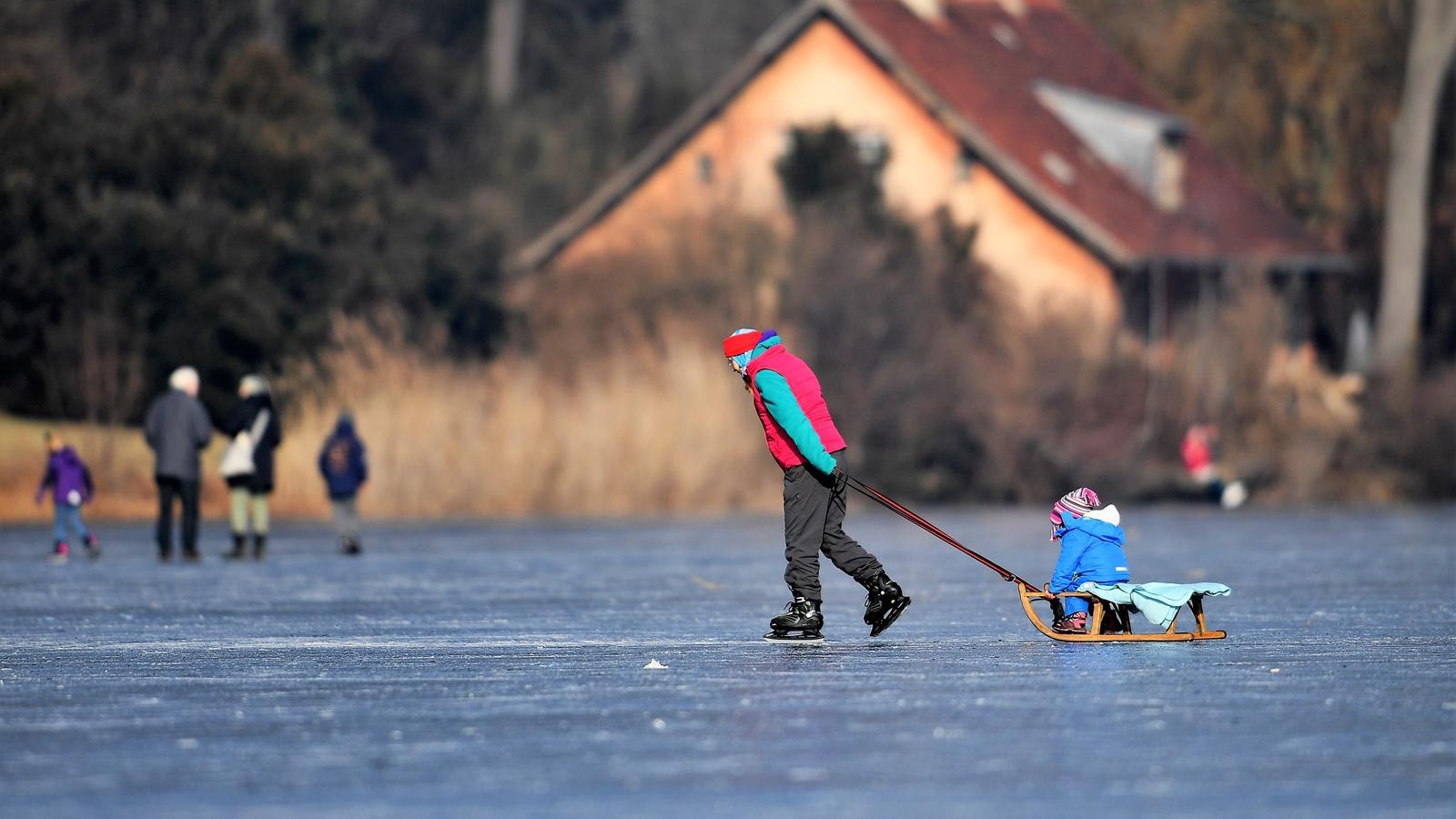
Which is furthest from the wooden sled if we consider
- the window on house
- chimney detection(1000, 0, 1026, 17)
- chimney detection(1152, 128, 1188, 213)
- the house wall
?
chimney detection(1000, 0, 1026, 17)

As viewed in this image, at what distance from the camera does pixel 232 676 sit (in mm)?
13750

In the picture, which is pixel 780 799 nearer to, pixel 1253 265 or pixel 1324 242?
pixel 1253 265

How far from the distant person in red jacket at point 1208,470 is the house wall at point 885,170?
9.43 metres

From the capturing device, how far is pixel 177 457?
26.0 meters

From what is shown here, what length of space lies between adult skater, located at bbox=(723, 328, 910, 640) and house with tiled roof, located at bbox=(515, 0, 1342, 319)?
34678mm

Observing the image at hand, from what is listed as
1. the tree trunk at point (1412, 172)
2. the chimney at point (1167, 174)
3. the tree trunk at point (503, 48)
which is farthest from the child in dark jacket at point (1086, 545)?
the tree trunk at point (503, 48)

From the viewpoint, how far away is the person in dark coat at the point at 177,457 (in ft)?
85.0

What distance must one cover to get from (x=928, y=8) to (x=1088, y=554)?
1777 inches

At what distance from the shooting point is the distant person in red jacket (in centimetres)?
4059

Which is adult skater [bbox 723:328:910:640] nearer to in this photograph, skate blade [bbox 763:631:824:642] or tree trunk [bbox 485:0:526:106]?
skate blade [bbox 763:631:824:642]

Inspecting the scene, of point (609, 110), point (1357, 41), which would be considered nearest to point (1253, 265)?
point (1357, 41)

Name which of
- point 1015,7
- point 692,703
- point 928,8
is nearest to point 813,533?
point 692,703

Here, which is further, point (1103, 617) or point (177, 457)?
point (177, 457)

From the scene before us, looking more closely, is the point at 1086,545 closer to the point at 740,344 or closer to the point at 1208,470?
the point at 740,344
